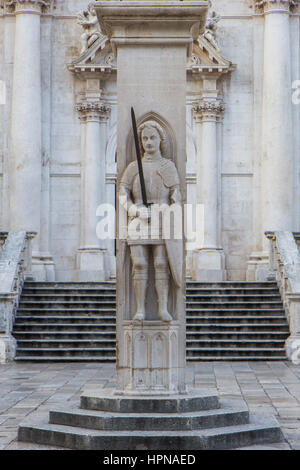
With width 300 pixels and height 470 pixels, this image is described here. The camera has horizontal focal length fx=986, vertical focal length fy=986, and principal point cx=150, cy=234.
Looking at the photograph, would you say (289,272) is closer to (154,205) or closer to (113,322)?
(113,322)

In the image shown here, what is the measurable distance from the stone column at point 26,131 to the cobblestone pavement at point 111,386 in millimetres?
6091

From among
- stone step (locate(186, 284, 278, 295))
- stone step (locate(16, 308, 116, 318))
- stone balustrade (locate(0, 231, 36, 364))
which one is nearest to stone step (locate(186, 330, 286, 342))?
stone step (locate(16, 308, 116, 318))

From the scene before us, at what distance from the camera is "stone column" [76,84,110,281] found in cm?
2341

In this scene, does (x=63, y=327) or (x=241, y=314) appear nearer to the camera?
(x=63, y=327)

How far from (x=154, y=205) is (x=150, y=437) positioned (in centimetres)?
237

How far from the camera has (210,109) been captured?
23594 millimetres

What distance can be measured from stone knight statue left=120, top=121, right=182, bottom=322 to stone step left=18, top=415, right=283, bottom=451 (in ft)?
4.25

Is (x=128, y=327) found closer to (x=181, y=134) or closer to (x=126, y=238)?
(x=126, y=238)

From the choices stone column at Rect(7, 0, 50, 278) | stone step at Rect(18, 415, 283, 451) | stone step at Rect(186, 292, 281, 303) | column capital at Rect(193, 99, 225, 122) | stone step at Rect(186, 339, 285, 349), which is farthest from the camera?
column capital at Rect(193, 99, 225, 122)

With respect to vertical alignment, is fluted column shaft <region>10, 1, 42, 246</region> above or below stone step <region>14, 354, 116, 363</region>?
above

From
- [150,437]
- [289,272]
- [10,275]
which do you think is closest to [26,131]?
[10,275]

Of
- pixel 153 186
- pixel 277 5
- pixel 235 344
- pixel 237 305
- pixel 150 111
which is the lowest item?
pixel 235 344

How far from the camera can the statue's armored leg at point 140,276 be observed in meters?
9.83

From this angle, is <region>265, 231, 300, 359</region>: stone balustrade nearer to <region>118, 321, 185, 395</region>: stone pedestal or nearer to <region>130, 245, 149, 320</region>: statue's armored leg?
<region>118, 321, 185, 395</region>: stone pedestal
